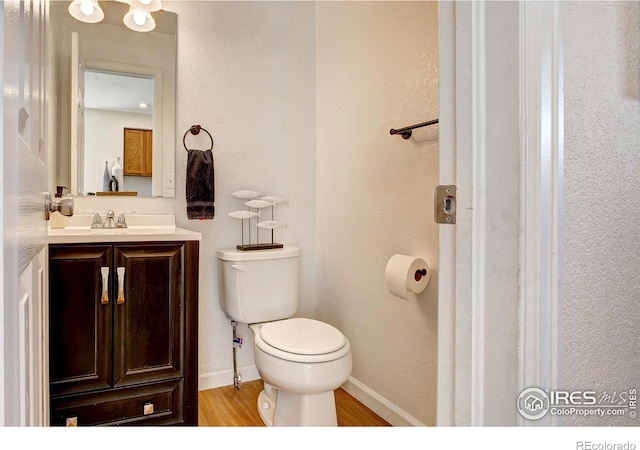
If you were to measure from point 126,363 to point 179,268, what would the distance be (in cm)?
37

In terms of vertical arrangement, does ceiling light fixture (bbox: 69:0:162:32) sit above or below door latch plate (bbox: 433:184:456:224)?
above

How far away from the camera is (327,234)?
2326 millimetres

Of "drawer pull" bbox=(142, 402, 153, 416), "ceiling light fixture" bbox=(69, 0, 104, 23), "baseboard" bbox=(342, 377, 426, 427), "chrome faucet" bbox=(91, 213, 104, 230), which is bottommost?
"baseboard" bbox=(342, 377, 426, 427)

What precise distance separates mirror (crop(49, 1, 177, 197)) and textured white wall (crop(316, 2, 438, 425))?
83 centimetres

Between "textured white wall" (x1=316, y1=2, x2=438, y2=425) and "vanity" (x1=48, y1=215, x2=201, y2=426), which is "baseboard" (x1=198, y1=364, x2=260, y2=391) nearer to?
"textured white wall" (x1=316, y1=2, x2=438, y2=425)

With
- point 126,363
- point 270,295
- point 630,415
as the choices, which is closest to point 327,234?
point 270,295

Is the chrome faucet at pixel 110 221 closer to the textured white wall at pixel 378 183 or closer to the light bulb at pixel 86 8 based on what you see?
the light bulb at pixel 86 8

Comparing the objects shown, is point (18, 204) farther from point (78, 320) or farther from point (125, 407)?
point (125, 407)

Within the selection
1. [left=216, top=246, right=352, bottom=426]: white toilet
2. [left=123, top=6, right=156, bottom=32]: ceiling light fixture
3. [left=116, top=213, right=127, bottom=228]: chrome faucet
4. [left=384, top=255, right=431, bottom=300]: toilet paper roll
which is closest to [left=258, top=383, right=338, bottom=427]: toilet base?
[left=216, top=246, right=352, bottom=426]: white toilet

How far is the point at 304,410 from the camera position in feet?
5.31

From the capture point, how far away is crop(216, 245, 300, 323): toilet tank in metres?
1.95

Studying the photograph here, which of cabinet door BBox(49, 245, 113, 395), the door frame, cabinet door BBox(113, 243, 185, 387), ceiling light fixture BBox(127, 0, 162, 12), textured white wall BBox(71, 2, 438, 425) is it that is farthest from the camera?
ceiling light fixture BBox(127, 0, 162, 12)

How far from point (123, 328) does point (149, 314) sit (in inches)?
3.7

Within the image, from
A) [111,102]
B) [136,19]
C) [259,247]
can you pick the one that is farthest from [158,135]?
[259,247]
